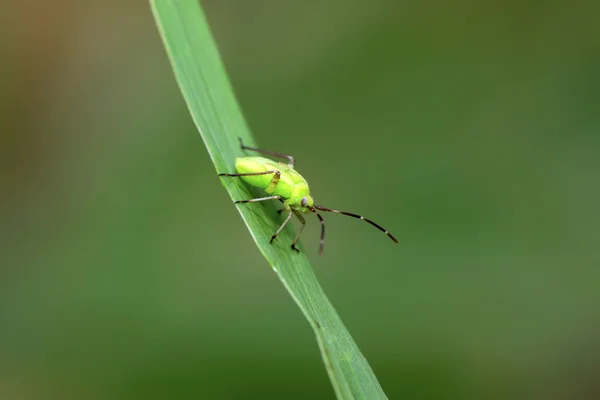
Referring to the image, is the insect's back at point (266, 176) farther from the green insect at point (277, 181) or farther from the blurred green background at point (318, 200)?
the blurred green background at point (318, 200)

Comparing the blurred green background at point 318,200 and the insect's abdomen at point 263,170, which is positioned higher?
the insect's abdomen at point 263,170

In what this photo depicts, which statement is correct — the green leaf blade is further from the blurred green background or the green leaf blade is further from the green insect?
the blurred green background

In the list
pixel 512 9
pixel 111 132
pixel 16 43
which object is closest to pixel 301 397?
pixel 111 132

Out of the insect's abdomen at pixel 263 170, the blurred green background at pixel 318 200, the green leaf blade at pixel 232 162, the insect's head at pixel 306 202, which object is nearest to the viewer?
the green leaf blade at pixel 232 162

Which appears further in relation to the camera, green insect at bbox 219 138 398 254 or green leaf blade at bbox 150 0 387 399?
green insect at bbox 219 138 398 254

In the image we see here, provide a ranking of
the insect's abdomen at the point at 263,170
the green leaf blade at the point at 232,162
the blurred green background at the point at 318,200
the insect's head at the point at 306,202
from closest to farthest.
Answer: the green leaf blade at the point at 232,162
the insect's abdomen at the point at 263,170
the insect's head at the point at 306,202
the blurred green background at the point at 318,200

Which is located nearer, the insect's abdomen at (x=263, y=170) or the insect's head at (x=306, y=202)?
the insect's abdomen at (x=263, y=170)

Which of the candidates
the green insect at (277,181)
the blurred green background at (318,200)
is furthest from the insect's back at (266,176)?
the blurred green background at (318,200)

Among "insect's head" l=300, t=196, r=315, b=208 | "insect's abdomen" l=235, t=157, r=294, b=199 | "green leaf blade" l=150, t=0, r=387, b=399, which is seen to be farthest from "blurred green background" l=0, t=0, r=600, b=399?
"green leaf blade" l=150, t=0, r=387, b=399
